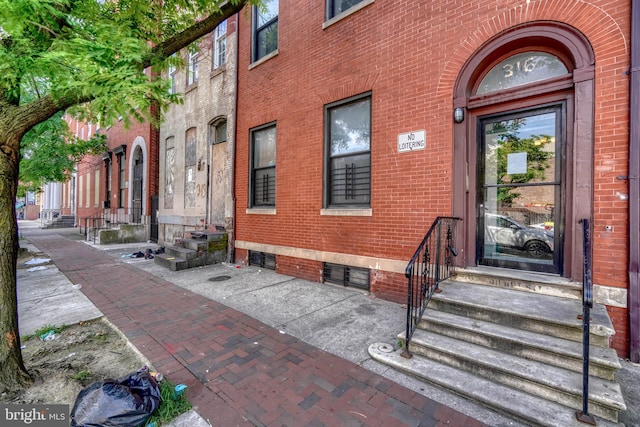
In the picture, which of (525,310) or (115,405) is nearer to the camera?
(115,405)

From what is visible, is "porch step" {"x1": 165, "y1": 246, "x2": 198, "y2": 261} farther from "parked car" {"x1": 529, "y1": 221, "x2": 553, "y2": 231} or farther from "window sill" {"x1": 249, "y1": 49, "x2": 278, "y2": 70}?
"parked car" {"x1": 529, "y1": 221, "x2": 553, "y2": 231}

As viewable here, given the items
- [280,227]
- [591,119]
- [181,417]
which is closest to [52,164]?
[280,227]

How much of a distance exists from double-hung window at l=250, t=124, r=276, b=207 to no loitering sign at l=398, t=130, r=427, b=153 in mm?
3570

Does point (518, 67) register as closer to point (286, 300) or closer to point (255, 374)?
point (286, 300)

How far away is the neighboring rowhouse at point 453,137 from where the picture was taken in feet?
11.4

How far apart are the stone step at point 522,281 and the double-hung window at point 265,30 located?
273 inches

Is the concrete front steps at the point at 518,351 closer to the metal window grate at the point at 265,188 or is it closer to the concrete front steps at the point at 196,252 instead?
the metal window grate at the point at 265,188

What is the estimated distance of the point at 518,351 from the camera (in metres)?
2.94

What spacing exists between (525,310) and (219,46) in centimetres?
1062

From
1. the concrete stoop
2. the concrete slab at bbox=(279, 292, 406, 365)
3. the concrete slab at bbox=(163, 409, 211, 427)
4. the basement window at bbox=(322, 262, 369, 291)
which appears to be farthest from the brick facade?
the concrete slab at bbox=(163, 409, 211, 427)

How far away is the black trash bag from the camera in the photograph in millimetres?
2154

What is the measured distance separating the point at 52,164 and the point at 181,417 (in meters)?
15.9

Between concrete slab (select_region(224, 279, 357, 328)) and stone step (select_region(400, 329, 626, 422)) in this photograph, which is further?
concrete slab (select_region(224, 279, 357, 328))

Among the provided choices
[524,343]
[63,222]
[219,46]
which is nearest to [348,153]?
[524,343]
